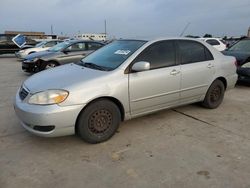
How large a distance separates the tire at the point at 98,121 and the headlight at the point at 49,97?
35 centimetres

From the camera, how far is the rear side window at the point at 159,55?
3983mm

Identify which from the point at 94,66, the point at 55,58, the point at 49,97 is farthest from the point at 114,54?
the point at 55,58

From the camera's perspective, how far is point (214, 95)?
16.5 feet

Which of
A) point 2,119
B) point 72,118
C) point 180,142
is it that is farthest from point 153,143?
point 2,119

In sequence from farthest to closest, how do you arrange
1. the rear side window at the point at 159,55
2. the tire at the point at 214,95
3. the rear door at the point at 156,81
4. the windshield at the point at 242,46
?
the windshield at the point at 242,46 < the tire at the point at 214,95 < the rear side window at the point at 159,55 < the rear door at the point at 156,81

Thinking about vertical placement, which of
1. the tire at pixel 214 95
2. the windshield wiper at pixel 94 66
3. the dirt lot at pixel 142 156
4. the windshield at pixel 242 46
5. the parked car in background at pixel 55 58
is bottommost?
the dirt lot at pixel 142 156

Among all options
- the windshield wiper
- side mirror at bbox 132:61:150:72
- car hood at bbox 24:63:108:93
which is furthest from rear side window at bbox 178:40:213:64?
car hood at bbox 24:63:108:93

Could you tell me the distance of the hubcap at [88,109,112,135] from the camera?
3475mm

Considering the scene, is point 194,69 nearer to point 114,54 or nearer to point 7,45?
point 114,54

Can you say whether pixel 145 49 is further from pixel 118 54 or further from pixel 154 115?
pixel 154 115

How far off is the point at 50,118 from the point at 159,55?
81.3 inches

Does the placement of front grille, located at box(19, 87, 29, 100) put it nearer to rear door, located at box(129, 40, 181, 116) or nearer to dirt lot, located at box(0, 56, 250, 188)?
dirt lot, located at box(0, 56, 250, 188)

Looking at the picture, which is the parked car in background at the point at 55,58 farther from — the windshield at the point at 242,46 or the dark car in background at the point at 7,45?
the dark car in background at the point at 7,45

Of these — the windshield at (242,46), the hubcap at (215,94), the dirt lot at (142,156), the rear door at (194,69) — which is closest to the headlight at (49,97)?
the dirt lot at (142,156)
